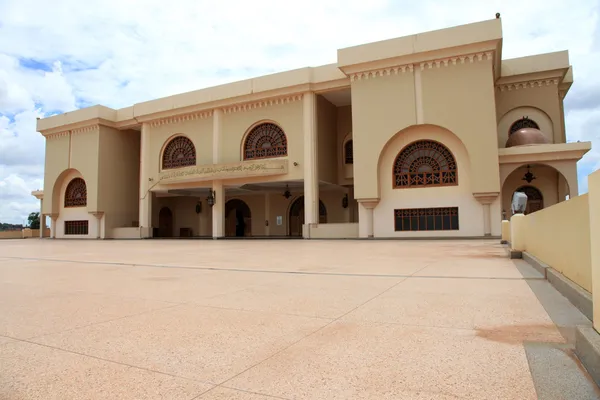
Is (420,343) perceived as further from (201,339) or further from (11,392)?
(11,392)

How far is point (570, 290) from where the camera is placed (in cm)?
438

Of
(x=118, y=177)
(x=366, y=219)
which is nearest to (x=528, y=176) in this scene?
(x=366, y=219)

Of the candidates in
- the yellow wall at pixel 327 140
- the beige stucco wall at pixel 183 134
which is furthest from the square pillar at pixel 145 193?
the yellow wall at pixel 327 140

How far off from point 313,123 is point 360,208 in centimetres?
519

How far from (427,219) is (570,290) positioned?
15.7m

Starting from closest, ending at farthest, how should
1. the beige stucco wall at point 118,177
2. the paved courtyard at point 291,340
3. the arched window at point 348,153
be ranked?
the paved courtyard at point 291,340, the arched window at point 348,153, the beige stucco wall at point 118,177

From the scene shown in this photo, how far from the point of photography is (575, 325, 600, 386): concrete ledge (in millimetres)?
2316

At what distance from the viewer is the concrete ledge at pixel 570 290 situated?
374cm

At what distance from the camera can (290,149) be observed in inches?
902

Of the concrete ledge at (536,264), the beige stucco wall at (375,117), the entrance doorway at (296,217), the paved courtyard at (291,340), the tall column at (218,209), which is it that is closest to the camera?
the paved courtyard at (291,340)

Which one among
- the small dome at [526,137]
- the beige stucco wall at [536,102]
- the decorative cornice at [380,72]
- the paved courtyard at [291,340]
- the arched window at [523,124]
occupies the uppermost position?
the decorative cornice at [380,72]

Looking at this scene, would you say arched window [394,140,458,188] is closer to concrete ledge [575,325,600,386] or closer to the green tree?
concrete ledge [575,325,600,386]

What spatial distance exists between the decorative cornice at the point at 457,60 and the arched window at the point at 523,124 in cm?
482

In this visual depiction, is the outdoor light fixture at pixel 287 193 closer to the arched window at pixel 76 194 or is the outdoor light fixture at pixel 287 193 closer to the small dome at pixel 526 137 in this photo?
the small dome at pixel 526 137
